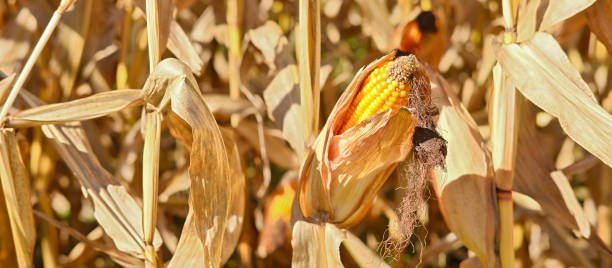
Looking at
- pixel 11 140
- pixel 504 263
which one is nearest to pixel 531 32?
pixel 504 263

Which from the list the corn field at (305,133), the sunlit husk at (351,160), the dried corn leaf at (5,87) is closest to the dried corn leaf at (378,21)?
the corn field at (305,133)

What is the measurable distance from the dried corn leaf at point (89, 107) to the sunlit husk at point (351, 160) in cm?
32

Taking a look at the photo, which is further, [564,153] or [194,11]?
[194,11]

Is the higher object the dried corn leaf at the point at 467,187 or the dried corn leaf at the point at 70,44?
the dried corn leaf at the point at 70,44

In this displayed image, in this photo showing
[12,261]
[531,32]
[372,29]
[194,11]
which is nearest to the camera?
[531,32]

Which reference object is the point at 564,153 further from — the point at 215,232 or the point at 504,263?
the point at 215,232

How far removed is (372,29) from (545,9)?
0.68m

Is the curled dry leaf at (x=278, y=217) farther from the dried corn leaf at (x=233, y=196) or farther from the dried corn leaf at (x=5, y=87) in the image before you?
the dried corn leaf at (x=5, y=87)

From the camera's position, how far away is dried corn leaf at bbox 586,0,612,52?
1311 millimetres

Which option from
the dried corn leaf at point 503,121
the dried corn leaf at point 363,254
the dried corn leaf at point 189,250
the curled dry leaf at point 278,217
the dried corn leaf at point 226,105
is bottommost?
the curled dry leaf at point 278,217

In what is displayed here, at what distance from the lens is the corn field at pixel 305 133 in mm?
1136

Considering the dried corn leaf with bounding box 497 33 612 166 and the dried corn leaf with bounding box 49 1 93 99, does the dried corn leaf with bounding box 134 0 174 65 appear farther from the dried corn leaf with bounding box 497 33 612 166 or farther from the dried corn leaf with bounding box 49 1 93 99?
the dried corn leaf with bounding box 497 33 612 166

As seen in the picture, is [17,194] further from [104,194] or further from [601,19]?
[601,19]

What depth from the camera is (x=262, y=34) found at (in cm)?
173
